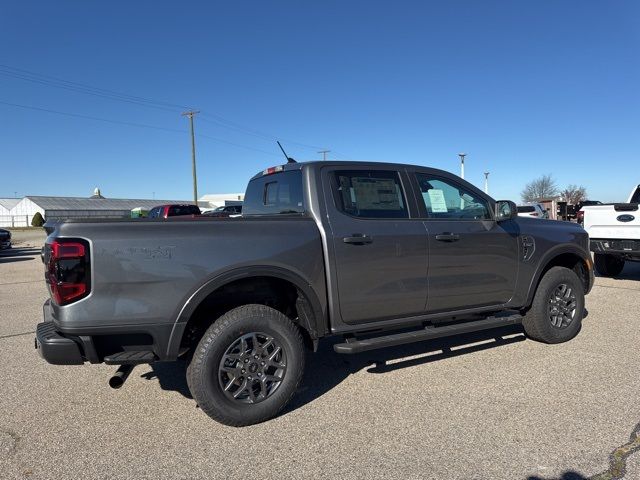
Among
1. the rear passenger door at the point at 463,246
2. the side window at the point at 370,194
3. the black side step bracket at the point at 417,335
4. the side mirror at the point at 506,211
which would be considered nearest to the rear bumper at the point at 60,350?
the black side step bracket at the point at 417,335

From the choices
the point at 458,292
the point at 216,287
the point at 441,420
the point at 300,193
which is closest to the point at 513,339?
the point at 458,292

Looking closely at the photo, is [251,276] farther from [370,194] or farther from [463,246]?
[463,246]

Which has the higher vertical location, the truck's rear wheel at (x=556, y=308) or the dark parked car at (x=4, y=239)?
the dark parked car at (x=4, y=239)

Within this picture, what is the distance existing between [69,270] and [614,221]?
8.84 metres

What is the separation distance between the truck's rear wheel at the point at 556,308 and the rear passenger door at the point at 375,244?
1627mm

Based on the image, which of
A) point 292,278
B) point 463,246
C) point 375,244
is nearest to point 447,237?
point 463,246

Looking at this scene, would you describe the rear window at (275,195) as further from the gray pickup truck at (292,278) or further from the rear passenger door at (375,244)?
the rear passenger door at (375,244)

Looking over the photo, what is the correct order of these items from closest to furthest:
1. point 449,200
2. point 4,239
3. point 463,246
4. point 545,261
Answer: point 463,246, point 449,200, point 545,261, point 4,239

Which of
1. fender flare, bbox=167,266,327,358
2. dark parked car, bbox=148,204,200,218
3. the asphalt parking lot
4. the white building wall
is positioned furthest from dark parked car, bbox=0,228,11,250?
the white building wall

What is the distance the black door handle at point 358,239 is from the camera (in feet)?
12.7

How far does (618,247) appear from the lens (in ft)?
27.9

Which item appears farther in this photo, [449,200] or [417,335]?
[449,200]

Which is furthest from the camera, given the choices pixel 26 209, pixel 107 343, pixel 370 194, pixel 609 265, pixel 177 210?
pixel 26 209

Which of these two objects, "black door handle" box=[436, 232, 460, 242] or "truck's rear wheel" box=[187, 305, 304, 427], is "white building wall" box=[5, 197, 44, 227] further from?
"black door handle" box=[436, 232, 460, 242]
